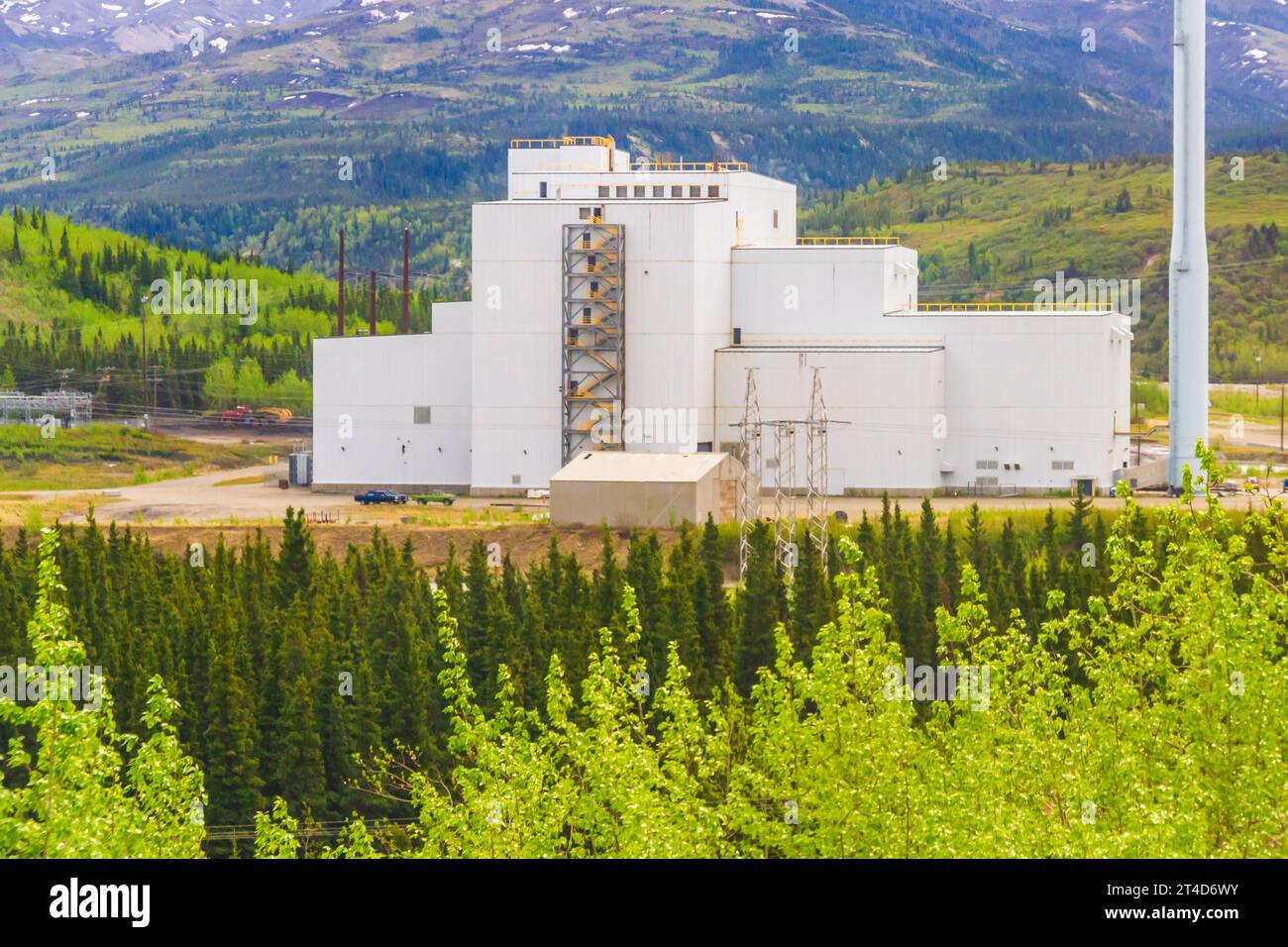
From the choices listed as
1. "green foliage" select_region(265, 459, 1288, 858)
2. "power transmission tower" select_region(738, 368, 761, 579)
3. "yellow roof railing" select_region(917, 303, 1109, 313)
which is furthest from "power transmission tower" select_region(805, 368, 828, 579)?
"green foliage" select_region(265, 459, 1288, 858)

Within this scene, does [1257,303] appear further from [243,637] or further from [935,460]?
[243,637]

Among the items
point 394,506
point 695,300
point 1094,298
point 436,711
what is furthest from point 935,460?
point 1094,298

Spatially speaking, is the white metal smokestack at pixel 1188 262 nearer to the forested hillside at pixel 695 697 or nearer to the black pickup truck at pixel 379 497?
the forested hillside at pixel 695 697

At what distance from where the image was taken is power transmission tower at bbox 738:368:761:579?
63719mm

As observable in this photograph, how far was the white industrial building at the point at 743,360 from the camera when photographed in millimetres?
79812

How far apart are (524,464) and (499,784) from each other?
165 ft

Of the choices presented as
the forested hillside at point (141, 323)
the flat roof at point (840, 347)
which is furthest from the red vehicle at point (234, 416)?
the flat roof at point (840, 347)

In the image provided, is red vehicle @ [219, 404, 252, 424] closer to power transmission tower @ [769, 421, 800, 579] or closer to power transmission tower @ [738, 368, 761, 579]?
power transmission tower @ [769, 421, 800, 579]

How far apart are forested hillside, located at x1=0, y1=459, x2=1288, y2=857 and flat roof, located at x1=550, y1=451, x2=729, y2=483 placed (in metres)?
4.12

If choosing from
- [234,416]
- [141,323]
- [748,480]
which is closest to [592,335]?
[748,480]

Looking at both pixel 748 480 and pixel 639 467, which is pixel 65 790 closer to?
pixel 748 480

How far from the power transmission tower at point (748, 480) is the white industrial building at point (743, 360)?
1991mm

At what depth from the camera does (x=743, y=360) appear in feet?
265

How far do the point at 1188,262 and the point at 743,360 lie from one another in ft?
57.7
